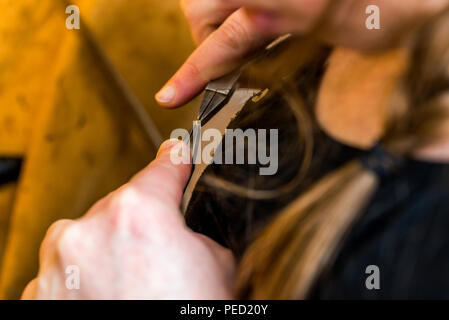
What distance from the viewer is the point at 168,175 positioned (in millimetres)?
378

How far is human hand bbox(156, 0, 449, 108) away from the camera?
0.36 m

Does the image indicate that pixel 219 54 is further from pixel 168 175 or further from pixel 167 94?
pixel 168 175

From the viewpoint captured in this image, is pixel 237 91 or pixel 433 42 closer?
pixel 433 42

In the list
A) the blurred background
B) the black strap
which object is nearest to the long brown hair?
the black strap

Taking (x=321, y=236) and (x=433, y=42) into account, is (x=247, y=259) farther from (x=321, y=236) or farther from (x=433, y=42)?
(x=433, y=42)

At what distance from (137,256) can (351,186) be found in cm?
15

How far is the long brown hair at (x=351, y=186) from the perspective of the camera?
1.03 ft

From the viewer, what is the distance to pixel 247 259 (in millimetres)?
355

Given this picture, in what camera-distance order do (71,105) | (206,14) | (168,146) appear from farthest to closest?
1. (71,105)
2. (206,14)
3. (168,146)

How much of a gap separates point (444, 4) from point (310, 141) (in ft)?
0.44

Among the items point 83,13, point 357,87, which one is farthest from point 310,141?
point 83,13

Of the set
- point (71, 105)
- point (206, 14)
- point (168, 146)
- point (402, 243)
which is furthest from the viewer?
point (71, 105)

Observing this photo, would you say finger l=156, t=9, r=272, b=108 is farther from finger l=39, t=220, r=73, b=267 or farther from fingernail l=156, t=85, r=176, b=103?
finger l=39, t=220, r=73, b=267

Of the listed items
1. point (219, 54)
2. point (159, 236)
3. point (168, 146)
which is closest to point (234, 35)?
point (219, 54)
